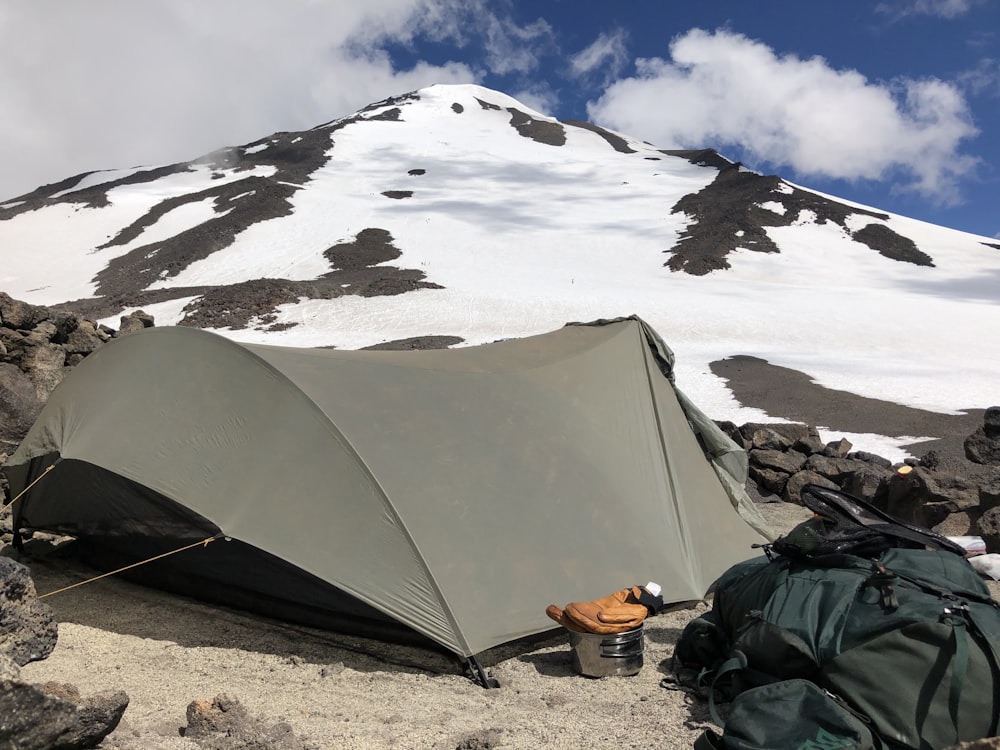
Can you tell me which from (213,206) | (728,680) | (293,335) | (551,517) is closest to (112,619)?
(551,517)

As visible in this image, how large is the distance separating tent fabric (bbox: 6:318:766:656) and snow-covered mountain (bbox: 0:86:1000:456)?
13.3 meters

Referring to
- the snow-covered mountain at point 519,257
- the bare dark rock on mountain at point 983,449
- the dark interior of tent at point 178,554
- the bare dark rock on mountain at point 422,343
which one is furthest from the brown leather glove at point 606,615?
the bare dark rock on mountain at point 422,343

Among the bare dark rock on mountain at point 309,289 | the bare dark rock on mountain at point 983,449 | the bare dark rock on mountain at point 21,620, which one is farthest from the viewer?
the bare dark rock on mountain at point 309,289

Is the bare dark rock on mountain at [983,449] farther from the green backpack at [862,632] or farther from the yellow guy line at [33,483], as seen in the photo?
the yellow guy line at [33,483]

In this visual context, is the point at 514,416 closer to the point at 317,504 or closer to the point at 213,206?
the point at 317,504

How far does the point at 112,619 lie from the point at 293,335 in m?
29.6

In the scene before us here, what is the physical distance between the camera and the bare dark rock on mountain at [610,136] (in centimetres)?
9281

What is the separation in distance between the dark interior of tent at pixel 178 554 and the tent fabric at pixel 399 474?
31mm

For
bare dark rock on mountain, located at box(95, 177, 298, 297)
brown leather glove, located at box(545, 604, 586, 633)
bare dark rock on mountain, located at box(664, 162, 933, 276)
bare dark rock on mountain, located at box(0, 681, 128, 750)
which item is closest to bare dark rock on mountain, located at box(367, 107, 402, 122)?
bare dark rock on mountain, located at box(95, 177, 298, 297)

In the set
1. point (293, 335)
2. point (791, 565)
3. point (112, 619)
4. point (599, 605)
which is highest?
point (791, 565)

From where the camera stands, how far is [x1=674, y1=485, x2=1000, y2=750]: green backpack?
12.6ft

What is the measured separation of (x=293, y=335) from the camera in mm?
34875

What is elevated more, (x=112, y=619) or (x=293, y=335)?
(x=112, y=619)

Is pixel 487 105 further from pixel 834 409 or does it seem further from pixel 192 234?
pixel 834 409
